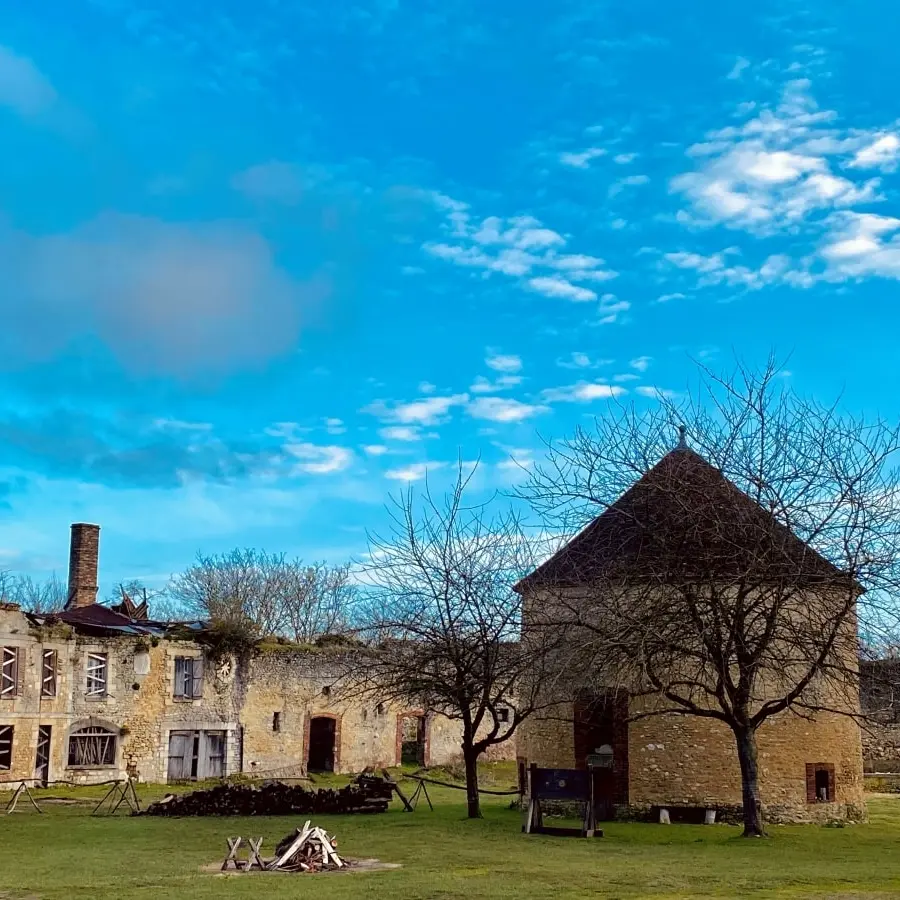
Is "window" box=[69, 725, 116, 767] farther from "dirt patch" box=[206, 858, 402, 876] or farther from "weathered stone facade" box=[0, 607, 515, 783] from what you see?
"dirt patch" box=[206, 858, 402, 876]

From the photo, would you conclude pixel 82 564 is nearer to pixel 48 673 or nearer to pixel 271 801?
pixel 48 673

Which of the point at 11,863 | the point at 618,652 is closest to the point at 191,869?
the point at 11,863

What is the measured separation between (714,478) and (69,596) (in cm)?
2570

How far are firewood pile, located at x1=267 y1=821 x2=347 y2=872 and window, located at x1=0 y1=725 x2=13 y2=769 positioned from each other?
54.4 feet

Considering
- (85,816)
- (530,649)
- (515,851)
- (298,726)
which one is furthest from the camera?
(298,726)

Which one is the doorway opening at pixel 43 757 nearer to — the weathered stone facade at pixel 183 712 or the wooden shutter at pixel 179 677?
the weathered stone facade at pixel 183 712

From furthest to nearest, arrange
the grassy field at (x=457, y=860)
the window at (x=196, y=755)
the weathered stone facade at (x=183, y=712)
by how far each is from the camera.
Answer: the window at (x=196, y=755) < the weathered stone facade at (x=183, y=712) < the grassy field at (x=457, y=860)

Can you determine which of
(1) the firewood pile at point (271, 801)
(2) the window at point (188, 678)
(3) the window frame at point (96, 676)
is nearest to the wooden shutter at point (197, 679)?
(2) the window at point (188, 678)

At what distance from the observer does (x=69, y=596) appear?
34969 mm

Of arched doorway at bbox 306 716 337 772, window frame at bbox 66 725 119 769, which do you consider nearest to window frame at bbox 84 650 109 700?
window frame at bbox 66 725 119 769

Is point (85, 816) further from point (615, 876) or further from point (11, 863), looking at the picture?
point (615, 876)

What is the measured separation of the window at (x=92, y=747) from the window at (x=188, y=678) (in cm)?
242

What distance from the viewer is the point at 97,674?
28797 mm

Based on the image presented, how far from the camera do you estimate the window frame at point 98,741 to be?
2784cm
